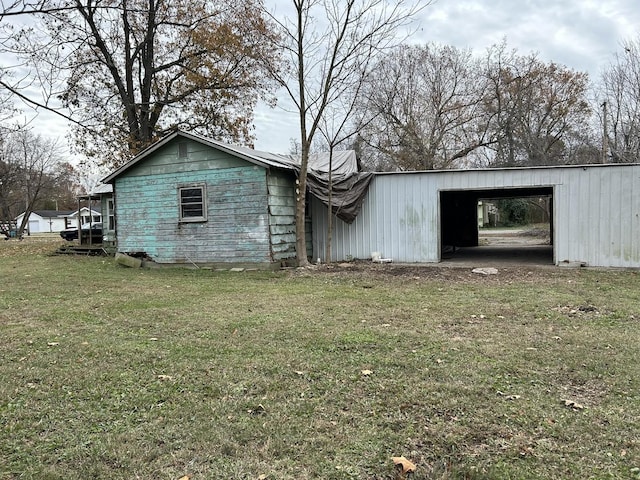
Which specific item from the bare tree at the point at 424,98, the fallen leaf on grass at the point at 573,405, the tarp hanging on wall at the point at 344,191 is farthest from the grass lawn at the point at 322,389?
the bare tree at the point at 424,98

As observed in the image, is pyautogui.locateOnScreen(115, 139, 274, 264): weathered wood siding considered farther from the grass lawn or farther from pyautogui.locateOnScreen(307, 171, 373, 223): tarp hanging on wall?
the grass lawn

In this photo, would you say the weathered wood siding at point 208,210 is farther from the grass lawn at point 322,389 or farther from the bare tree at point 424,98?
the bare tree at point 424,98

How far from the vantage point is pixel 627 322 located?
17.9ft

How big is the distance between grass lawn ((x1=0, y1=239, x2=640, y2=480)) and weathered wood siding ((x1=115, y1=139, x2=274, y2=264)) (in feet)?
15.0

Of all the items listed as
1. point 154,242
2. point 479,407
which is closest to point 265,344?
point 479,407

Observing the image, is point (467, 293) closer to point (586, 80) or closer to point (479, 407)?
point (479, 407)

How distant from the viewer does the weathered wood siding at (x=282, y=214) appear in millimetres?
11461

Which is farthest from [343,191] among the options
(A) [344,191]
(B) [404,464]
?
(B) [404,464]

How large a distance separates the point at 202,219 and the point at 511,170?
7852 mm

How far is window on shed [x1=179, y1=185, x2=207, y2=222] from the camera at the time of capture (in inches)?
476

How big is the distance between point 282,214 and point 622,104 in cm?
1921

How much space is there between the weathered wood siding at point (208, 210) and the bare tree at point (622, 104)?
1788 cm

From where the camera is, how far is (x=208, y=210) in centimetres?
1208

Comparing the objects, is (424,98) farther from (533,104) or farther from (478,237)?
(478,237)
